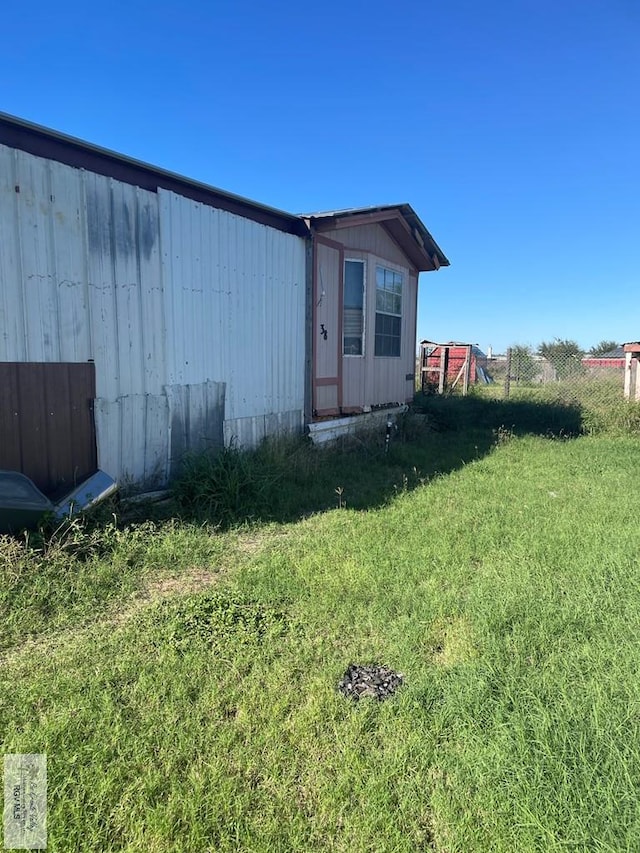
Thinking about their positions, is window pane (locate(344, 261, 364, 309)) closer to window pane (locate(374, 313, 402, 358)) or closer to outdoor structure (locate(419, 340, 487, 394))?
window pane (locate(374, 313, 402, 358))

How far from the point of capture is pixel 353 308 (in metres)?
8.08

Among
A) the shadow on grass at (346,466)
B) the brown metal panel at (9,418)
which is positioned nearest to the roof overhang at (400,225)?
the shadow on grass at (346,466)

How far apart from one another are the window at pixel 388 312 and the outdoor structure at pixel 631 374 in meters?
4.70

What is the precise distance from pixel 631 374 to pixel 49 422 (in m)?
10.6

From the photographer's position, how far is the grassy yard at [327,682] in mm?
1753

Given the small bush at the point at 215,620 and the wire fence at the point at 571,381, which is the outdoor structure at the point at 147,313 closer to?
the small bush at the point at 215,620

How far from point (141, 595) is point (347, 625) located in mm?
1317

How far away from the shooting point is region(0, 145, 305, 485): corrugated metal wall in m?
3.94

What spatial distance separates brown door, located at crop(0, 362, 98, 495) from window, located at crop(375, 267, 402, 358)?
17.6ft

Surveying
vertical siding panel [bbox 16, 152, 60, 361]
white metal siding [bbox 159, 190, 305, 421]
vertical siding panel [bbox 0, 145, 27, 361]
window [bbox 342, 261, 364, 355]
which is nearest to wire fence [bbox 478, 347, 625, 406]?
window [bbox 342, 261, 364, 355]

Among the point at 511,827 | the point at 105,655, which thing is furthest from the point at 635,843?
the point at 105,655

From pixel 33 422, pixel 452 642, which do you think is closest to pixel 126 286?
pixel 33 422

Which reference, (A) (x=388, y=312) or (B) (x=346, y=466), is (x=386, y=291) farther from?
(B) (x=346, y=466)

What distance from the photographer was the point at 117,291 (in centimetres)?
460
